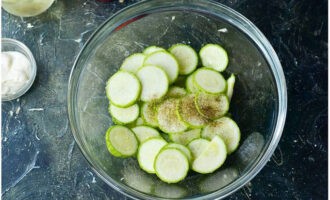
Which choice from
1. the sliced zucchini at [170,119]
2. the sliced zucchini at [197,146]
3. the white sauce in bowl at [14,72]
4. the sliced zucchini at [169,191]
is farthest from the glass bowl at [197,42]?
the white sauce in bowl at [14,72]

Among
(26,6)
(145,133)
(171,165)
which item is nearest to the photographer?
(171,165)

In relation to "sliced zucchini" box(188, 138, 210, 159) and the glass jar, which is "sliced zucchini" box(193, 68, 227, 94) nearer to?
"sliced zucchini" box(188, 138, 210, 159)

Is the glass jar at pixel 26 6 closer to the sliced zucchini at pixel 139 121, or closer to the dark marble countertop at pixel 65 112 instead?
the dark marble countertop at pixel 65 112

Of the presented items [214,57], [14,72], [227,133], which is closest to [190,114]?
[227,133]

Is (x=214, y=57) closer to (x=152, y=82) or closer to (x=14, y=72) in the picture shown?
(x=152, y=82)

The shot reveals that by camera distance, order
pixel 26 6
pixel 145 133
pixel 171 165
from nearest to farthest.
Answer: pixel 171 165, pixel 145 133, pixel 26 6
